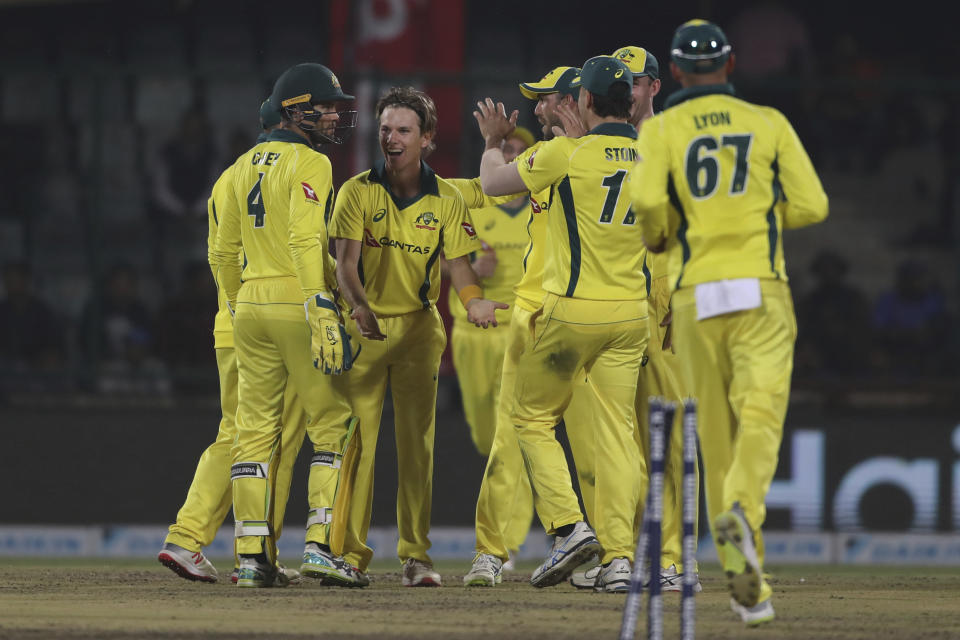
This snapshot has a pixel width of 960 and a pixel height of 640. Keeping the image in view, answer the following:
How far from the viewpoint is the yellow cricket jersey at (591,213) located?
22.6ft

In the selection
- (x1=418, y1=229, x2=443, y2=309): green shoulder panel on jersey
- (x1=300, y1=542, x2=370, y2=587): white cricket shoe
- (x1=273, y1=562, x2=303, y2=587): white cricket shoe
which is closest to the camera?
(x1=300, y1=542, x2=370, y2=587): white cricket shoe

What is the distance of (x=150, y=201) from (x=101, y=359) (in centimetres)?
131

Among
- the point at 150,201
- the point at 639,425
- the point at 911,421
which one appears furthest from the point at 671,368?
the point at 150,201

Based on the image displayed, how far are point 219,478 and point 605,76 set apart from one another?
2.65 metres

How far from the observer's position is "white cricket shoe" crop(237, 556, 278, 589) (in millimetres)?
7102

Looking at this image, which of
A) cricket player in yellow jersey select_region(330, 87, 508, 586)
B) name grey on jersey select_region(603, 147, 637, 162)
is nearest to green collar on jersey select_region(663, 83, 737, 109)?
name grey on jersey select_region(603, 147, 637, 162)

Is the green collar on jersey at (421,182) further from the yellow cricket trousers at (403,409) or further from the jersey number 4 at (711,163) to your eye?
the jersey number 4 at (711,163)

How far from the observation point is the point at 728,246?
5.88 meters

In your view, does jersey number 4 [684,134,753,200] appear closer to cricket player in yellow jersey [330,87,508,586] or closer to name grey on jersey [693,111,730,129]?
name grey on jersey [693,111,730,129]

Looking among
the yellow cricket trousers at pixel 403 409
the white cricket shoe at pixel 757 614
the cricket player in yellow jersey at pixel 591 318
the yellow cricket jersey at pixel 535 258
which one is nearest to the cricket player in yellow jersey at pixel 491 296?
the yellow cricket jersey at pixel 535 258

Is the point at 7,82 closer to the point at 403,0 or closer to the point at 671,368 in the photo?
the point at 403,0

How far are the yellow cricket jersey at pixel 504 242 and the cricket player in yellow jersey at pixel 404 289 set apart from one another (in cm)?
129

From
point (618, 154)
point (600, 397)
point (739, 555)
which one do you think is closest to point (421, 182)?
point (618, 154)

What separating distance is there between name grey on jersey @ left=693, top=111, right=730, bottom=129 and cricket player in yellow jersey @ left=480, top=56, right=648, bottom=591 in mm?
981
